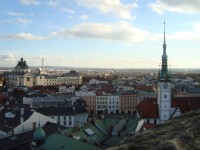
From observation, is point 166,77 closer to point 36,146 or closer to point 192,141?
point 36,146

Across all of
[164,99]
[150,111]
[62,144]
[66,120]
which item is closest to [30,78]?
[66,120]

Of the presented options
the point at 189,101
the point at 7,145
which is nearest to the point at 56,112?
the point at 189,101

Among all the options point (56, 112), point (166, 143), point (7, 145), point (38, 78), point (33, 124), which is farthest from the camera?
point (38, 78)

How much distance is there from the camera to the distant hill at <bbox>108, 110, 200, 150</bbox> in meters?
6.00

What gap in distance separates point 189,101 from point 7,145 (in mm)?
42293

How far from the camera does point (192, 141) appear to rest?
630 cm

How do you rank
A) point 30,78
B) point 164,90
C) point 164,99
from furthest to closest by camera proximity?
point 30,78, point 164,99, point 164,90

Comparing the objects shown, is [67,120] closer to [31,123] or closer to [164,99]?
[31,123]

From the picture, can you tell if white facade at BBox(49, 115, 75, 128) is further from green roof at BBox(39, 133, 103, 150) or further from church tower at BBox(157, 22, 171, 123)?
green roof at BBox(39, 133, 103, 150)

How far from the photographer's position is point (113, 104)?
98.4 m

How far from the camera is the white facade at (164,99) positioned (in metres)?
58.1

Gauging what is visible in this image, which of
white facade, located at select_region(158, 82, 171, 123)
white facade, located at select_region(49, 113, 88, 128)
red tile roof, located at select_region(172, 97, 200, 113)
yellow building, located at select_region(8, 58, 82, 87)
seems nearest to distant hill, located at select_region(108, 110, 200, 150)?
white facade, located at select_region(158, 82, 171, 123)

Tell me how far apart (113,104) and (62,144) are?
221ft

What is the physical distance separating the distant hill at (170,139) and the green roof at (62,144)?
76.4 ft
